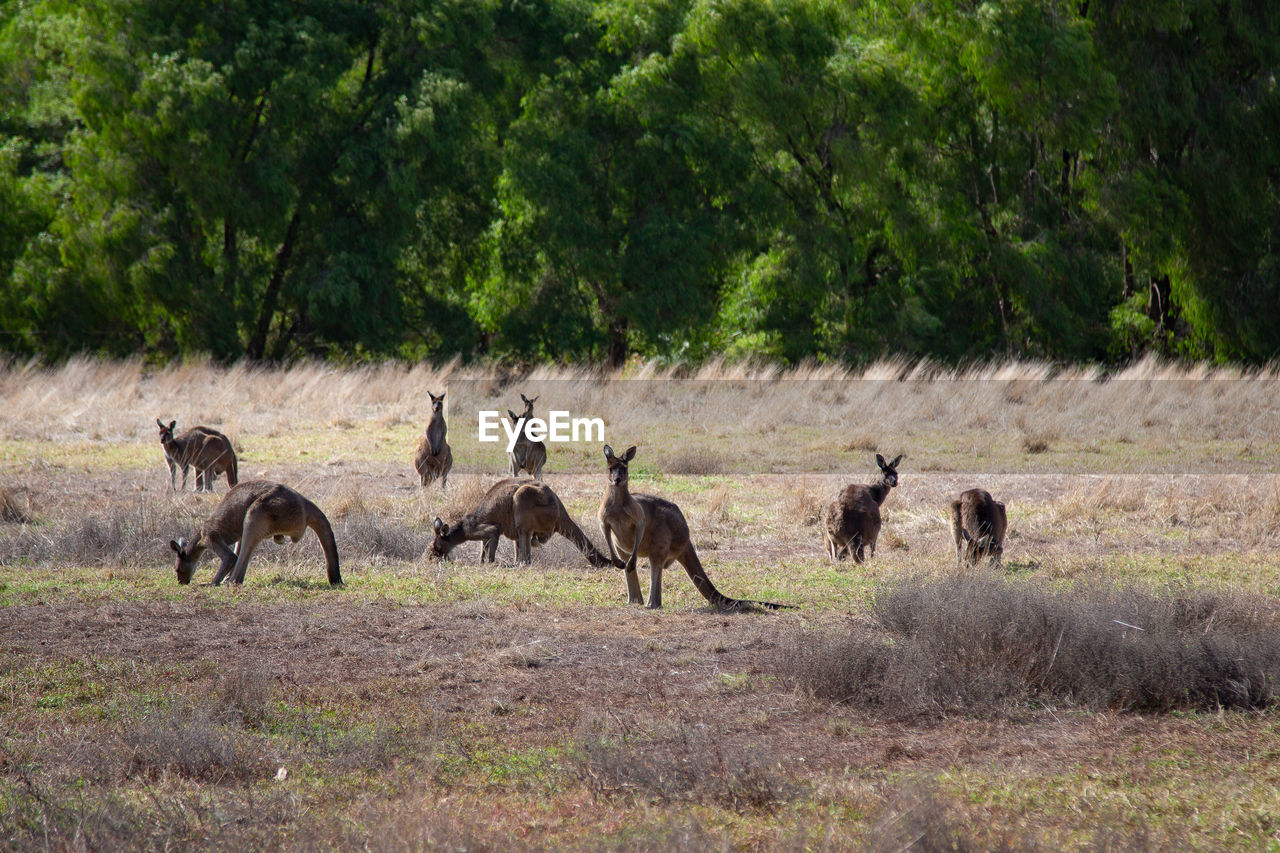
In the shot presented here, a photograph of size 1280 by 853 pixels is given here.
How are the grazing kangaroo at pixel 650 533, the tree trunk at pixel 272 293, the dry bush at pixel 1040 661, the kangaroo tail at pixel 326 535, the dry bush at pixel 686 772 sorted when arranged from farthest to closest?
the tree trunk at pixel 272 293
the kangaroo tail at pixel 326 535
the grazing kangaroo at pixel 650 533
the dry bush at pixel 1040 661
the dry bush at pixel 686 772

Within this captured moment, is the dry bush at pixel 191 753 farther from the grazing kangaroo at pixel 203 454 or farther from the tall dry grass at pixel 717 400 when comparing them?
the tall dry grass at pixel 717 400

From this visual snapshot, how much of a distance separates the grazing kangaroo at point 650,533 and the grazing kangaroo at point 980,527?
2255mm

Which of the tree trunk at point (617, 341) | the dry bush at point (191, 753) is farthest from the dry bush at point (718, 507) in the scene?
the tree trunk at point (617, 341)

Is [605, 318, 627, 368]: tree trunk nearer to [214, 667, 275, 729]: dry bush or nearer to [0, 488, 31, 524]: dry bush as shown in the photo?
[0, 488, 31, 524]: dry bush

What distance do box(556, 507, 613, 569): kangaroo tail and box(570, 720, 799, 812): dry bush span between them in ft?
15.2

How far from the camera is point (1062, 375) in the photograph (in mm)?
25281

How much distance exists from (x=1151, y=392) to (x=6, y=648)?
21.5 m

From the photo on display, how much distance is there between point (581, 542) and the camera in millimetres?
10297

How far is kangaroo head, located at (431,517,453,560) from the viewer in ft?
34.1

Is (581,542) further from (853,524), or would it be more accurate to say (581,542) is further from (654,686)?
(654,686)

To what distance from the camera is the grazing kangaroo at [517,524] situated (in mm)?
10305

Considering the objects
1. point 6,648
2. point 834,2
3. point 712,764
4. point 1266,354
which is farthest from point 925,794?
point 834,2

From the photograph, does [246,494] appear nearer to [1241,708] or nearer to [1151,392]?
[1241,708]

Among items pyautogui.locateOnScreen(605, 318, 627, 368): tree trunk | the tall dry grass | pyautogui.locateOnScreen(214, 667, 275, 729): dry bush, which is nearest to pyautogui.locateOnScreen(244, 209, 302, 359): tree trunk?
the tall dry grass
